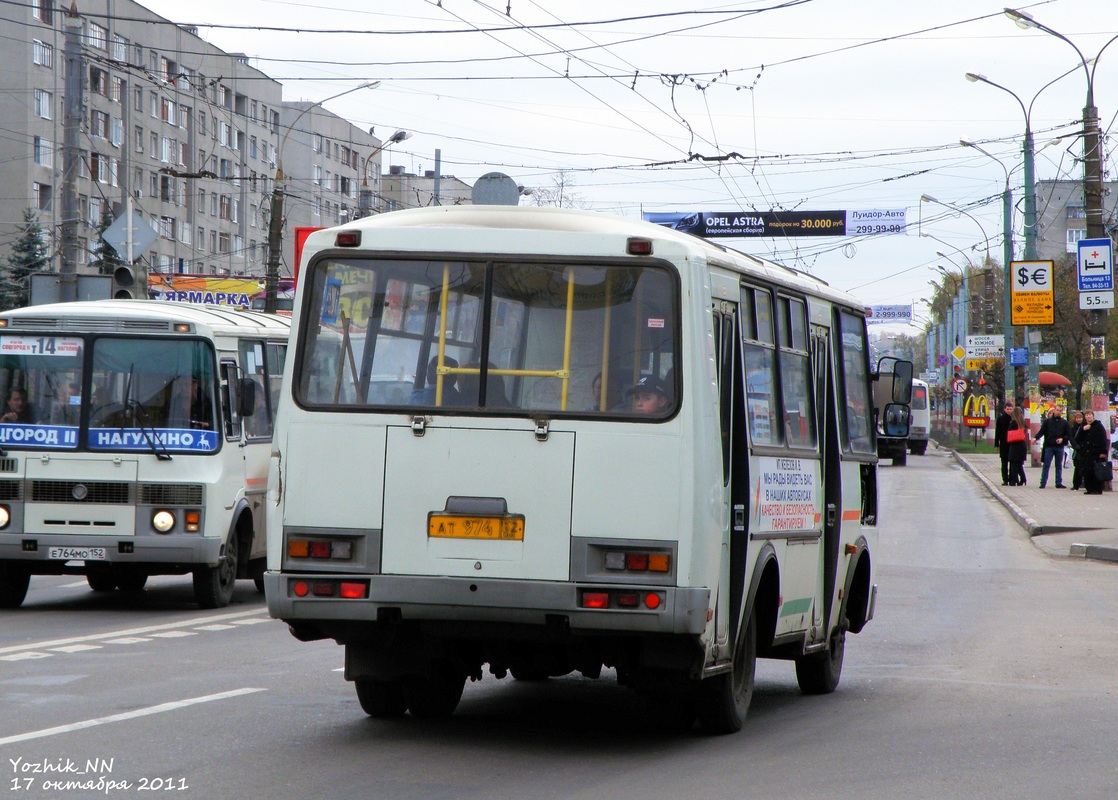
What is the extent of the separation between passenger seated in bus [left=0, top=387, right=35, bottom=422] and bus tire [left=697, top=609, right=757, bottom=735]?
26.2ft

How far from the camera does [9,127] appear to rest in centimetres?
6044

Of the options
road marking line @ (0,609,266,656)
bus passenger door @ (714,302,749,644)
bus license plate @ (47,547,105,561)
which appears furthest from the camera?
bus license plate @ (47,547,105,561)

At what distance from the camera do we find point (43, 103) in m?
61.4

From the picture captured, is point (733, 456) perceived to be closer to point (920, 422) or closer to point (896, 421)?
point (896, 421)

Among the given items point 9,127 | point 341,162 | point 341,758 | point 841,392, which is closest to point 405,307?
point 341,758

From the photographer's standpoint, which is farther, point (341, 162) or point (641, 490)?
point (341, 162)

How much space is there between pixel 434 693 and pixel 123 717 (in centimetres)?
158

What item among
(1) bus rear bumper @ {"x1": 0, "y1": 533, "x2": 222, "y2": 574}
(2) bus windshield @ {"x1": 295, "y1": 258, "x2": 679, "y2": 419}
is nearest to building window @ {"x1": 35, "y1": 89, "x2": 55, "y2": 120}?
(1) bus rear bumper @ {"x1": 0, "y1": 533, "x2": 222, "y2": 574}

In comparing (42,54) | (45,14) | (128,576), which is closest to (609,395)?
(128,576)

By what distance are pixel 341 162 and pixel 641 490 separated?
94853 millimetres

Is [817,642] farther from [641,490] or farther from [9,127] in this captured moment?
[9,127]

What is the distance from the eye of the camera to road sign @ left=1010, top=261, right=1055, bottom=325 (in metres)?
32.8

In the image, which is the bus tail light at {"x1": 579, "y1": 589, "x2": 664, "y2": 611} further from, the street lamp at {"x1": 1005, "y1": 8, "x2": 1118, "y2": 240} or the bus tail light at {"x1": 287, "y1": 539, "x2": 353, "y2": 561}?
the street lamp at {"x1": 1005, "y1": 8, "x2": 1118, "y2": 240}

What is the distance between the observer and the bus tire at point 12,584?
14266 mm
